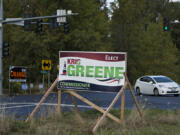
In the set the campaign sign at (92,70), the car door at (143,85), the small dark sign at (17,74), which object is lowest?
the car door at (143,85)

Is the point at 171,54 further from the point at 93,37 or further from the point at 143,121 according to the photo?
the point at 143,121

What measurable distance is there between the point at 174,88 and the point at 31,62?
20.9 m

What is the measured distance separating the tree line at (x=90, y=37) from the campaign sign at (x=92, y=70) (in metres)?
31.7

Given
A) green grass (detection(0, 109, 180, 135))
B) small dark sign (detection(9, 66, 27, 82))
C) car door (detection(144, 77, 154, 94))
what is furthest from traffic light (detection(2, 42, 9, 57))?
green grass (detection(0, 109, 180, 135))

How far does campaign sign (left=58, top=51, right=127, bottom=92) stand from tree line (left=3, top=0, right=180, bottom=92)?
104 ft

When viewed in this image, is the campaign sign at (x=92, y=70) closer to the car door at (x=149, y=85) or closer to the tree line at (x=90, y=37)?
the car door at (x=149, y=85)

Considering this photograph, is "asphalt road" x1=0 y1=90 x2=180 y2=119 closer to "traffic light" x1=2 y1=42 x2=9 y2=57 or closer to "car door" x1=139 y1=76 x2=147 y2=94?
"car door" x1=139 y1=76 x2=147 y2=94

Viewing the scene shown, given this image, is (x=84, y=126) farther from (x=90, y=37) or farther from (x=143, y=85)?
(x=90, y=37)

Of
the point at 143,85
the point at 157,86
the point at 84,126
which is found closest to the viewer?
the point at 84,126

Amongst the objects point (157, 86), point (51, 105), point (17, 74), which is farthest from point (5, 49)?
point (51, 105)

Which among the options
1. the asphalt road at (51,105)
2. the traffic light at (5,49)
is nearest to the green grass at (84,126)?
the asphalt road at (51,105)

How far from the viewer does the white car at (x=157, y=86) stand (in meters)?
29.3

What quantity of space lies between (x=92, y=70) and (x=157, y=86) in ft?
58.6

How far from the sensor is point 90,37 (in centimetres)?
4678
